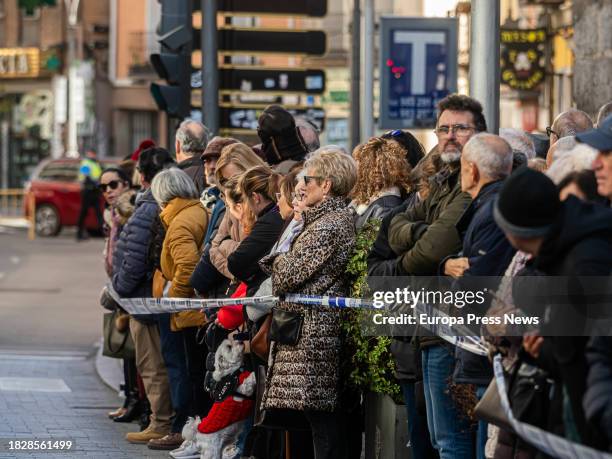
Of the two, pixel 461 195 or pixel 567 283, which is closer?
pixel 567 283

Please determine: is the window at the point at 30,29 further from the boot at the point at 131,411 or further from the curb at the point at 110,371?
the boot at the point at 131,411

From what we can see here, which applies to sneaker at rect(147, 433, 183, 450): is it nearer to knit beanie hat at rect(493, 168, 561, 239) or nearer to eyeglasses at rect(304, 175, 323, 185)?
eyeglasses at rect(304, 175, 323, 185)

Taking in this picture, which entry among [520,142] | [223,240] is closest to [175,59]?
[223,240]

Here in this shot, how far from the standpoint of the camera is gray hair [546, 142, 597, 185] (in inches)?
216

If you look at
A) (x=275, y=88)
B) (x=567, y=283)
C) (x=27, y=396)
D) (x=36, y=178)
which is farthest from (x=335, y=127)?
(x=567, y=283)

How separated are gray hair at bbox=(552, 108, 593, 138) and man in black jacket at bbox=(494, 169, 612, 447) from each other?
337 centimetres

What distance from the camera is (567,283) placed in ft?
16.7

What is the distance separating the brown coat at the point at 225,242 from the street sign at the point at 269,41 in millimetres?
6051

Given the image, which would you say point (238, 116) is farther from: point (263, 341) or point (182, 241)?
point (263, 341)

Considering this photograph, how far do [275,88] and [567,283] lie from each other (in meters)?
11.4

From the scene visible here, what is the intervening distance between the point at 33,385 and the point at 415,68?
5200mm

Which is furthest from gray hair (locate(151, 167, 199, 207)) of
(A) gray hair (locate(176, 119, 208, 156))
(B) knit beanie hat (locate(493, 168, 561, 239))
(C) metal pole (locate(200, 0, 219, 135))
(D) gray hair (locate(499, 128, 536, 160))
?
(B) knit beanie hat (locate(493, 168, 561, 239))

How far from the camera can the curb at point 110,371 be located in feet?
44.3

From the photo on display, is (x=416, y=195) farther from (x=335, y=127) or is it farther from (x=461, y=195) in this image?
(x=335, y=127)
